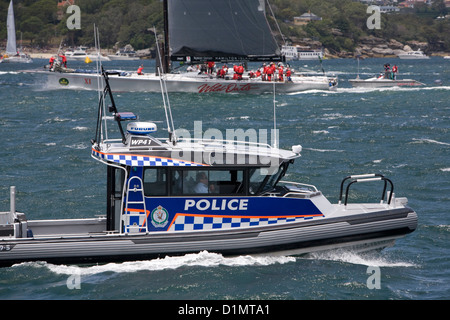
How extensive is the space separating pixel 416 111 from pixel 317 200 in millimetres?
30662

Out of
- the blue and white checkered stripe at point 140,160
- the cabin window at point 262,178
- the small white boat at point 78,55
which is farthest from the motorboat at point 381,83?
the small white boat at point 78,55

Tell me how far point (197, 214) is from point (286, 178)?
922cm

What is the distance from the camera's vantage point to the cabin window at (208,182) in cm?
1393

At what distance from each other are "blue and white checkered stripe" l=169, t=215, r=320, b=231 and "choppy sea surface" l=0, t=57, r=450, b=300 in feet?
1.88

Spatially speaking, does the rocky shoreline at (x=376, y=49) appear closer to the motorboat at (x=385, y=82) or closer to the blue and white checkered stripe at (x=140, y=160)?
the motorboat at (x=385, y=82)

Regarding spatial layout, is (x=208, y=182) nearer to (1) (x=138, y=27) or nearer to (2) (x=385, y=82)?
(2) (x=385, y=82)

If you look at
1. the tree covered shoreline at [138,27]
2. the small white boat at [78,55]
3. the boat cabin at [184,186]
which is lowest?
the boat cabin at [184,186]

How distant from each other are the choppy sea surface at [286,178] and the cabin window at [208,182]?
4.13 feet

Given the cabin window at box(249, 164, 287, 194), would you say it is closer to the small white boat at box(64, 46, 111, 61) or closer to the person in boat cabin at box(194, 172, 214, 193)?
the person in boat cabin at box(194, 172, 214, 193)

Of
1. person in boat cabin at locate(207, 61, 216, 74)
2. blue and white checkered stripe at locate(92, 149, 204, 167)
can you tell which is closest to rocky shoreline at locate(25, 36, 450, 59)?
person in boat cabin at locate(207, 61, 216, 74)

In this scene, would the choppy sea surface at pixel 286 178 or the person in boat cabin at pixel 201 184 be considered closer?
the choppy sea surface at pixel 286 178

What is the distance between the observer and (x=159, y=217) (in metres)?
14.0
